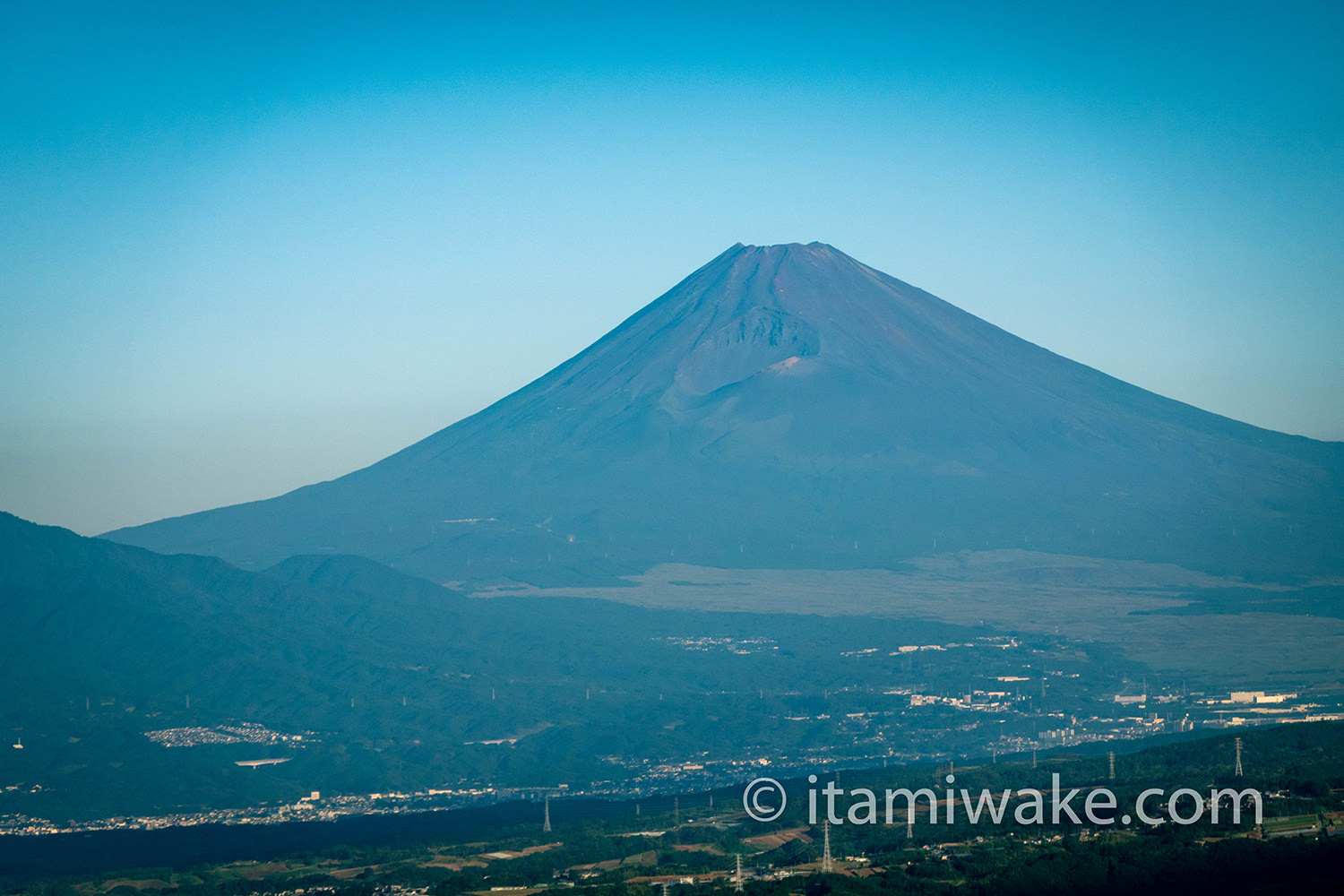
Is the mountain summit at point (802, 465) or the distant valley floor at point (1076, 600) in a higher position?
the mountain summit at point (802, 465)

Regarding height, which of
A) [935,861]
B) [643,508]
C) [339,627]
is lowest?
[935,861]

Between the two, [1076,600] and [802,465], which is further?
[802,465]

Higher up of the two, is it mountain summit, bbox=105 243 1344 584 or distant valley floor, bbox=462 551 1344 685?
mountain summit, bbox=105 243 1344 584

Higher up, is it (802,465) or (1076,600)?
(802,465)

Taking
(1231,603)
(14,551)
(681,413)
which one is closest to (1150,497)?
(1231,603)

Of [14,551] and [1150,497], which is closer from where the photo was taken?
[14,551]

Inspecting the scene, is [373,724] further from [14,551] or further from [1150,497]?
[1150,497]

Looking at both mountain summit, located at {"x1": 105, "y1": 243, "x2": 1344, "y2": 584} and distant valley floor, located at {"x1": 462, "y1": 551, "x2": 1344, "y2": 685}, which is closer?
Result: distant valley floor, located at {"x1": 462, "y1": 551, "x2": 1344, "y2": 685}

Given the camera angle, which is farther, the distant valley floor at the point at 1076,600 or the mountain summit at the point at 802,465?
the mountain summit at the point at 802,465
